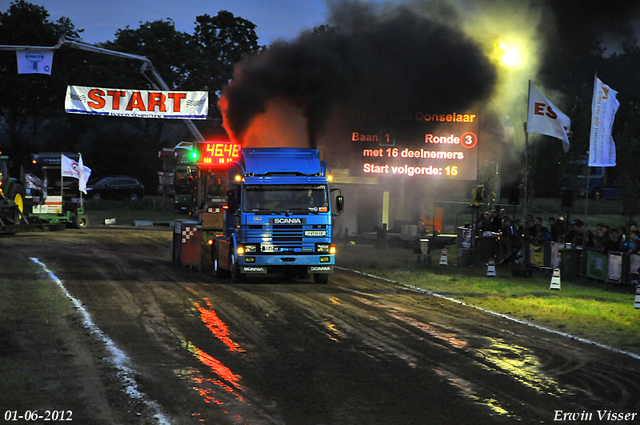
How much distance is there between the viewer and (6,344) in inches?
357

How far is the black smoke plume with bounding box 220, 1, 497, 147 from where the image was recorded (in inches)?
1015

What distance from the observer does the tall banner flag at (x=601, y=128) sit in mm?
18109

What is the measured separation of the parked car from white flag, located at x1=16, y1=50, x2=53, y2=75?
26828mm

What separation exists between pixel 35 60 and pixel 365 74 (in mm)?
13323

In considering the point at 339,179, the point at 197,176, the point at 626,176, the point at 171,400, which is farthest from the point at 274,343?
the point at 626,176

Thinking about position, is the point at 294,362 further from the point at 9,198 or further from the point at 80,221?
the point at 80,221

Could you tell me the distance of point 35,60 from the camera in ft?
92.6

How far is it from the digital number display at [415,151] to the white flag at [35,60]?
12.6 m

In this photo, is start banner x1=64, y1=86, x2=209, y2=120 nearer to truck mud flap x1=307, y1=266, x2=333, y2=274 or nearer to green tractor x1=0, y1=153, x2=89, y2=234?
green tractor x1=0, y1=153, x2=89, y2=234

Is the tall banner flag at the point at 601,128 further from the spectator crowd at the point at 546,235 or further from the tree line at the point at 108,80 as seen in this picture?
the tree line at the point at 108,80

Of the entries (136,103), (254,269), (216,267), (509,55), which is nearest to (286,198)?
(254,269)

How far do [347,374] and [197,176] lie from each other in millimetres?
13542

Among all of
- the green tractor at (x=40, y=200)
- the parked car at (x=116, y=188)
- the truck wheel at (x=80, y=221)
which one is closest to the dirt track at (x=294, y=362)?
the green tractor at (x=40, y=200)

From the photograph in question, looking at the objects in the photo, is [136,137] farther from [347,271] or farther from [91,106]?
[347,271]
